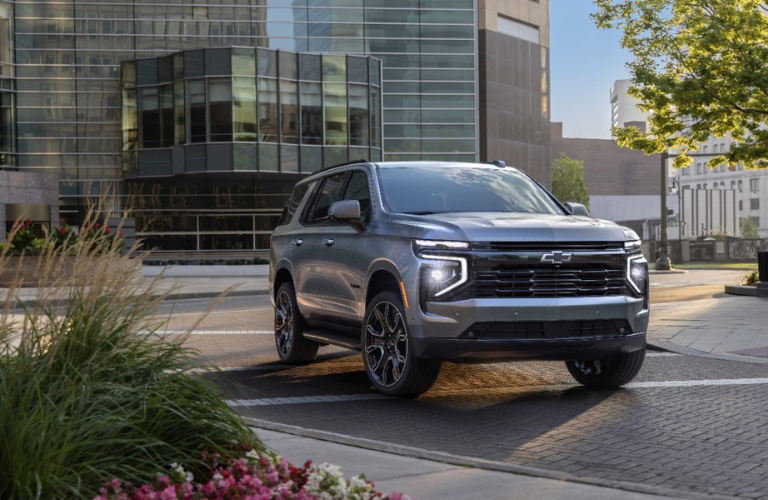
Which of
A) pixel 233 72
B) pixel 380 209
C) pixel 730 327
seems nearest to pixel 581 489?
pixel 380 209

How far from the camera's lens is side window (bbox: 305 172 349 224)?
1077 cm

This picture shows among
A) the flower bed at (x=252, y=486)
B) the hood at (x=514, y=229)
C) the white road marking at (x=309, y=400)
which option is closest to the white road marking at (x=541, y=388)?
the white road marking at (x=309, y=400)

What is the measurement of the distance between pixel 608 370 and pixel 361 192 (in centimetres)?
285

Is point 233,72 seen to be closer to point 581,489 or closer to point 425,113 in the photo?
point 425,113

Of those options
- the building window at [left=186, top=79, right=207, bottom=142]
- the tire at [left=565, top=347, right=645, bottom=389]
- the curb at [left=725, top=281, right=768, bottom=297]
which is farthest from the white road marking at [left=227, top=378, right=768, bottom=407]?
the building window at [left=186, top=79, right=207, bottom=142]

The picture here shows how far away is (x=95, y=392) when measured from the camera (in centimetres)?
487

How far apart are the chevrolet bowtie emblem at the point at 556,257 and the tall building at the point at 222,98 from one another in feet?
136

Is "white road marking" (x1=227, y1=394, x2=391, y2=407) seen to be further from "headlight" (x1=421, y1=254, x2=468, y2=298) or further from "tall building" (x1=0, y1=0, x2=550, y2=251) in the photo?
"tall building" (x1=0, y1=0, x2=550, y2=251)

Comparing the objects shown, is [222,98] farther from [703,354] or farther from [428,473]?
[428,473]

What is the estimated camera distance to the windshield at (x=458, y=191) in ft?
31.5

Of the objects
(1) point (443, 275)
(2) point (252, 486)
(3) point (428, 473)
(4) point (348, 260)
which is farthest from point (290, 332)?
(2) point (252, 486)

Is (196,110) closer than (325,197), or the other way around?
(325,197)

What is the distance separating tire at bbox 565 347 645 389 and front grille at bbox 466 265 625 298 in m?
0.83

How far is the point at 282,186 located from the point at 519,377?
4490 cm
